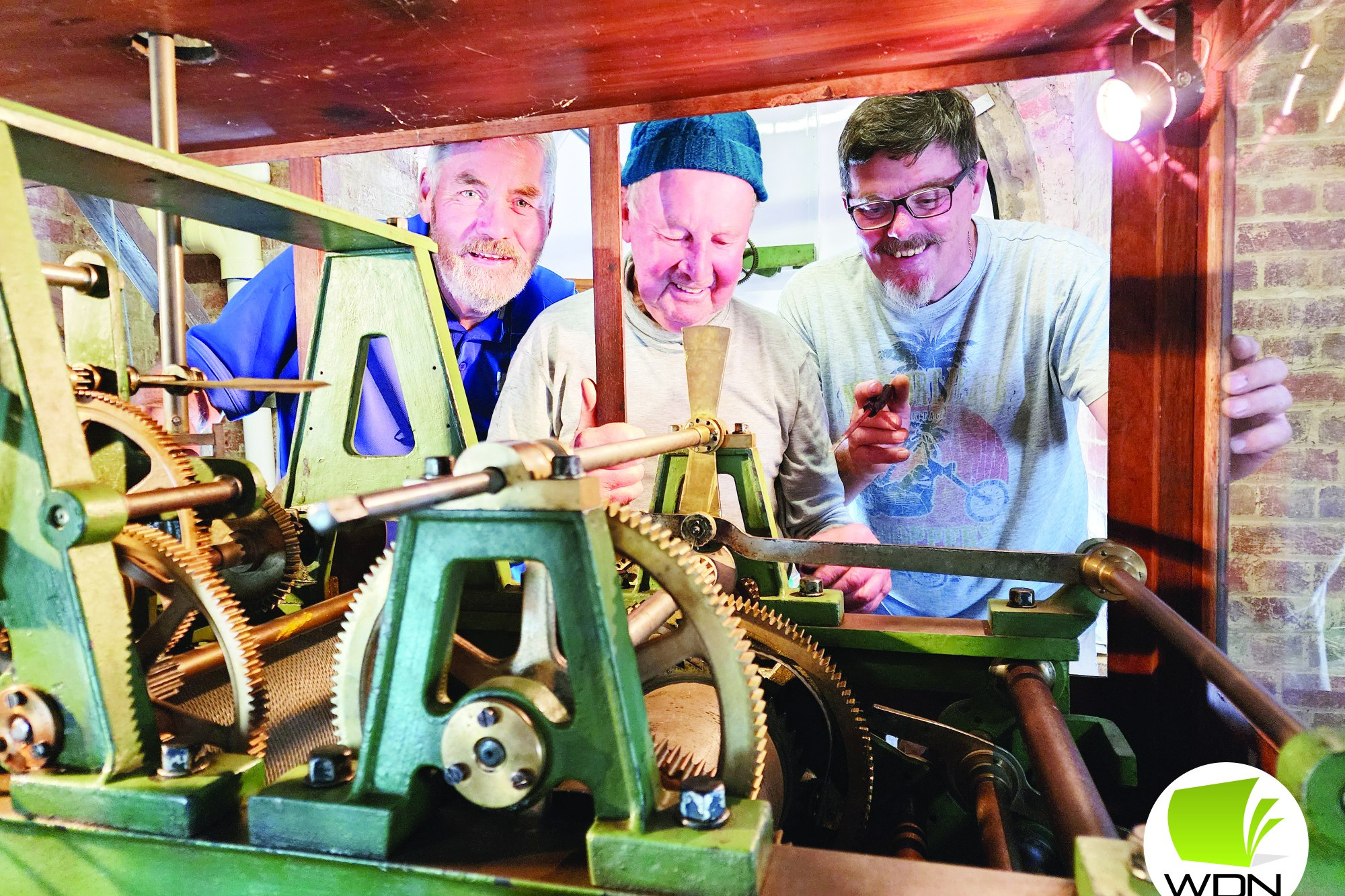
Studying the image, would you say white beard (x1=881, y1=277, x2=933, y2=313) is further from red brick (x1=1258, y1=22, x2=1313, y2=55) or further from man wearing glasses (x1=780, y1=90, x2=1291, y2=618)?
red brick (x1=1258, y1=22, x2=1313, y2=55)

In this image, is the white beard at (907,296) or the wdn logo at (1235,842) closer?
the wdn logo at (1235,842)

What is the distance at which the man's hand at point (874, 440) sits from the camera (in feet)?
9.09

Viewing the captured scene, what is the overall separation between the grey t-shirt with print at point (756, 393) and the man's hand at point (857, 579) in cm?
6

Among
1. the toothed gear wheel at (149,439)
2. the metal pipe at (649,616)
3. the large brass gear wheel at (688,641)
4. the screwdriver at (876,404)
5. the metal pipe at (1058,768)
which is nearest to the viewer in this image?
the large brass gear wheel at (688,641)

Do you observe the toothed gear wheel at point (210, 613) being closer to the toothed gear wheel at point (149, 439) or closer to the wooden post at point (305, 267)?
the toothed gear wheel at point (149, 439)

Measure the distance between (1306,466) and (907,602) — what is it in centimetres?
127

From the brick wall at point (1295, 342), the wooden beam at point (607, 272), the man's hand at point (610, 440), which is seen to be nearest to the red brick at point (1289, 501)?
the brick wall at point (1295, 342)

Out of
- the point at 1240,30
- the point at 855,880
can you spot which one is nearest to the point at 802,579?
the point at 855,880

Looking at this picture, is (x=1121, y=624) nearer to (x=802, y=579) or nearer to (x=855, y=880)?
(x=802, y=579)

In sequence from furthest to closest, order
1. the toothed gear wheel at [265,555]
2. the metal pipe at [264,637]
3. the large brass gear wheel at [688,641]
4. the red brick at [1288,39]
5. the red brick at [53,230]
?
the red brick at [53,230], the red brick at [1288,39], the toothed gear wheel at [265,555], the metal pipe at [264,637], the large brass gear wheel at [688,641]

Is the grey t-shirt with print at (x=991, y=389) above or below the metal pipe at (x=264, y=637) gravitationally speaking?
above

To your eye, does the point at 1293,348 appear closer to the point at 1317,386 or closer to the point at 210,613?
the point at 1317,386

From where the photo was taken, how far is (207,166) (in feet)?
3.92

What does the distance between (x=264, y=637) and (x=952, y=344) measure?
89.2 inches
